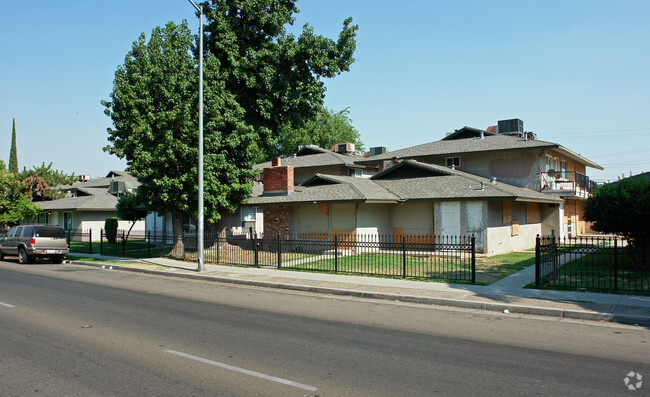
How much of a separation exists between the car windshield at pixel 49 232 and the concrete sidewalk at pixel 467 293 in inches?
344

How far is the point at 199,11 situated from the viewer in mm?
17281

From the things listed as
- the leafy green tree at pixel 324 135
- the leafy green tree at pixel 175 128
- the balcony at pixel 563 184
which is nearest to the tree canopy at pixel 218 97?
the leafy green tree at pixel 175 128

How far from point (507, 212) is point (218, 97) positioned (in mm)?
15592

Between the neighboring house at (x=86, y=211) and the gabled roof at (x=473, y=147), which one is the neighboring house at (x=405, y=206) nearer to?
the gabled roof at (x=473, y=147)

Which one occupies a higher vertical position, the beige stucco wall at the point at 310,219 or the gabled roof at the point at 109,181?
the gabled roof at the point at 109,181

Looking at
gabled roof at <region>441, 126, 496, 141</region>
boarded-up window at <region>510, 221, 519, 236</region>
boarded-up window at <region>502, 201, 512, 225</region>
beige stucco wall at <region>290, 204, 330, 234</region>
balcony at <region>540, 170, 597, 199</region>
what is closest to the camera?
boarded-up window at <region>502, 201, 512, 225</region>

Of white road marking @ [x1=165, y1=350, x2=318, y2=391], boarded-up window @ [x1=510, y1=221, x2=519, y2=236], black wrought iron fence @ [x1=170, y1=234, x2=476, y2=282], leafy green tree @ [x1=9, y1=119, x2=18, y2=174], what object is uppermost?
leafy green tree @ [x1=9, y1=119, x2=18, y2=174]

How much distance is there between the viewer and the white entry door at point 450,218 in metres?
22.6

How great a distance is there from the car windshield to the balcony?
2705 centimetres

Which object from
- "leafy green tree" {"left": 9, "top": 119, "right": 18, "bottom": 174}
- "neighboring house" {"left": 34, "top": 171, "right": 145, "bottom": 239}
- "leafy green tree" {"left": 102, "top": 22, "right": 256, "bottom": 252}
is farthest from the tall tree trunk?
"leafy green tree" {"left": 9, "top": 119, "right": 18, "bottom": 174}

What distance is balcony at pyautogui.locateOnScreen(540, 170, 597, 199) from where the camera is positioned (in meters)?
28.2

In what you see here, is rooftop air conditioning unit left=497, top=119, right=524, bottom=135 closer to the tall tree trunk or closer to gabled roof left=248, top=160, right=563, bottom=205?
gabled roof left=248, top=160, right=563, bottom=205

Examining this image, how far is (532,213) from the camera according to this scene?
28078 millimetres

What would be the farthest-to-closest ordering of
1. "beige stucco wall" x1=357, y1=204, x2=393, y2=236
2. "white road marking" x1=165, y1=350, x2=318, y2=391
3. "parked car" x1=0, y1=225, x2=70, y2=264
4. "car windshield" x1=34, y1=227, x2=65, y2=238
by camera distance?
"beige stucco wall" x1=357, y1=204, x2=393, y2=236, "car windshield" x1=34, y1=227, x2=65, y2=238, "parked car" x1=0, y1=225, x2=70, y2=264, "white road marking" x1=165, y1=350, x2=318, y2=391
